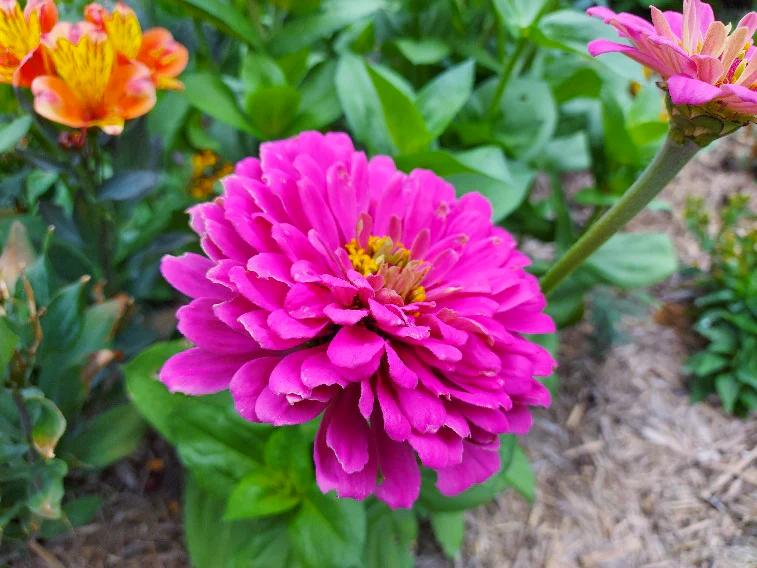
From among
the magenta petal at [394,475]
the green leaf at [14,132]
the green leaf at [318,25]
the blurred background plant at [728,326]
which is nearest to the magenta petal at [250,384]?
the magenta petal at [394,475]

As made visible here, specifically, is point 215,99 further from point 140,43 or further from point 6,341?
point 6,341

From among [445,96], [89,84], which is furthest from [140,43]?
[445,96]

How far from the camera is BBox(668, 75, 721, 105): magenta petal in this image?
0.50 meters

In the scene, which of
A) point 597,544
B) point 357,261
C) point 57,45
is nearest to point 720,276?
point 597,544

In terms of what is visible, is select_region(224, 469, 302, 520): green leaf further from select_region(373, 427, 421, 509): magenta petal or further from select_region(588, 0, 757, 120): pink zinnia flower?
select_region(588, 0, 757, 120): pink zinnia flower

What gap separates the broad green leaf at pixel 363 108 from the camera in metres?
0.95

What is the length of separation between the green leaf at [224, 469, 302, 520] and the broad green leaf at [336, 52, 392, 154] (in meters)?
0.48

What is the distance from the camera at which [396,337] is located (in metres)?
0.59

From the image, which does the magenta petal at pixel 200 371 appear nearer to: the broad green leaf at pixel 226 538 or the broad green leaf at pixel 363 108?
the broad green leaf at pixel 226 538

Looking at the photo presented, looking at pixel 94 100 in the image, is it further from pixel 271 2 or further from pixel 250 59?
pixel 271 2

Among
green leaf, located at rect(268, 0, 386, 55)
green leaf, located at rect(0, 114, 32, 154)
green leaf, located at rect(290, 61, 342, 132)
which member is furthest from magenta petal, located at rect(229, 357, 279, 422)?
green leaf, located at rect(268, 0, 386, 55)

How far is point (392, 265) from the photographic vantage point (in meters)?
0.65

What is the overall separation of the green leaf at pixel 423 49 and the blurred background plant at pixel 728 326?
2.05ft

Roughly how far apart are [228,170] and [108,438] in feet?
1.83
